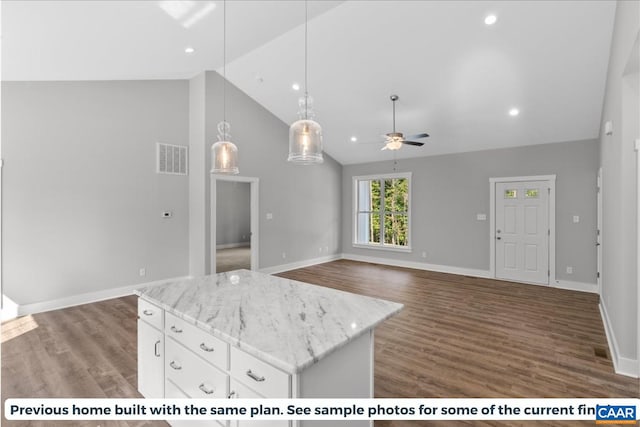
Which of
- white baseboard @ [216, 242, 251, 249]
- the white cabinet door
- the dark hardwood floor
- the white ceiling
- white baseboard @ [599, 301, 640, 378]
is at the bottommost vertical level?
the dark hardwood floor

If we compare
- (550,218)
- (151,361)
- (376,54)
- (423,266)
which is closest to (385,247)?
(423,266)

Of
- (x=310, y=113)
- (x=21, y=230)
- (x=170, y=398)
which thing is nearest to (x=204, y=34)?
(x=310, y=113)

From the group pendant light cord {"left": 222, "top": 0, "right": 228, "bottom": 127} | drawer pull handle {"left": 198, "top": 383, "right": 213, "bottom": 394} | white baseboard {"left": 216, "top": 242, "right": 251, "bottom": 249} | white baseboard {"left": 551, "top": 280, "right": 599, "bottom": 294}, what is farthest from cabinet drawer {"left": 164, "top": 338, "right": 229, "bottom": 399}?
white baseboard {"left": 216, "top": 242, "right": 251, "bottom": 249}

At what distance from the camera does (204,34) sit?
3883 millimetres

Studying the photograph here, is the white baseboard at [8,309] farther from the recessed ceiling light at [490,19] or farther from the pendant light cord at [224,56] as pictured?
the recessed ceiling light at [490,19]

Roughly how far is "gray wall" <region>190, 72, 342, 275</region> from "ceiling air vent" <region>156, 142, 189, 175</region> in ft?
0.67

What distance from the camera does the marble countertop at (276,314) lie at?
1.24 meters

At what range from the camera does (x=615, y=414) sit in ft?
6.99

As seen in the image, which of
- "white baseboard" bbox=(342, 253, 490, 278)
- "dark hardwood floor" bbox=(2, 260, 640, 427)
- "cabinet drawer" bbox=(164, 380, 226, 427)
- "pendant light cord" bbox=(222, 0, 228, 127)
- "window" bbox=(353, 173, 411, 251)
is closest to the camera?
"cabinet drawer" bbox=(164, 380, 226, 427)

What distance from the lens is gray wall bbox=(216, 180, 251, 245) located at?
10.1 m

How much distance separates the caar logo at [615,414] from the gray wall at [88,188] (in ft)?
18.5

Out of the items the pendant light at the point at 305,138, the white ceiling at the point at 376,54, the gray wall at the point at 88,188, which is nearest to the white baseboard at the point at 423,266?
the white ceiling at the point at 376,54

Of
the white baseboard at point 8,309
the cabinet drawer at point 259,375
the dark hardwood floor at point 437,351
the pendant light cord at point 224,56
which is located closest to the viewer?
the cabinet drawer at point 259,375

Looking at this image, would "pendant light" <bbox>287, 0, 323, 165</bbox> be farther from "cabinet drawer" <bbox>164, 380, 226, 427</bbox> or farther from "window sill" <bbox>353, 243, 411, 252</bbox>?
"window sill" <bbox>353, 243, 411, 252</bbox>
